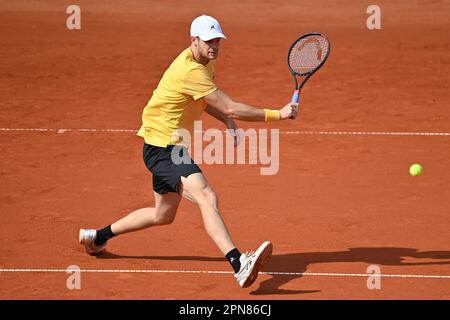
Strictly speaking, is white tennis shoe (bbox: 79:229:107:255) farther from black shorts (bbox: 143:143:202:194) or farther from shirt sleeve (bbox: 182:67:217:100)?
shirt sleeve (bbox: 182:67:217:100)

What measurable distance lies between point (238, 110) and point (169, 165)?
71cm

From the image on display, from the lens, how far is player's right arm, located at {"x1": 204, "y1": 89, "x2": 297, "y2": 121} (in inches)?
313

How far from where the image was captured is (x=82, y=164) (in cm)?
1177

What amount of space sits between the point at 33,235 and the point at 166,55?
362 inches

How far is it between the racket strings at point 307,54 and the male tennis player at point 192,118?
1049 millimetres

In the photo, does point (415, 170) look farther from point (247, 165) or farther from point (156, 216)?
point (156, 216)

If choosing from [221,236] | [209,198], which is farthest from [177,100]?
[221,236]

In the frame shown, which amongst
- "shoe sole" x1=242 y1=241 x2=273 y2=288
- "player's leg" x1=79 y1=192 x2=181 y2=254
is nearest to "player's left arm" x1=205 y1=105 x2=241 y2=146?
"player's leg" x1=79 y1=192 x2=181 y2=254

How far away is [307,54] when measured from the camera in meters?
9.06

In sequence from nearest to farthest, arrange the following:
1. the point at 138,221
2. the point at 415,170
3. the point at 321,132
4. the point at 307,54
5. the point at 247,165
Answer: the point at 138,221 < the point at 307,54 < the point at 415,170 < the point at 247,165 < the point at 321,132

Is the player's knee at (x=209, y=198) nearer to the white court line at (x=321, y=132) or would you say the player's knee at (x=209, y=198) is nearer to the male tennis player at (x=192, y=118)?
the male tennis player at (x=192, y=118)

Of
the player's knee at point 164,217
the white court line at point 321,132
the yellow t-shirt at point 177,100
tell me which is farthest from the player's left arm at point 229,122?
the white court line at point 321,132

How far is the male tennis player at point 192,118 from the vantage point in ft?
25.8

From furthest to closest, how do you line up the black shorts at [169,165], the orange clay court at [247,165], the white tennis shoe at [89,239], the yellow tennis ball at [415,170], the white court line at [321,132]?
1. the white court line at [321,132]
2. the yellow tennis ball at [415,170]
3. the white tennis shoe at [89,239]
4. the orange clay court at [247,165]
5. the black shorts at [169,165]
